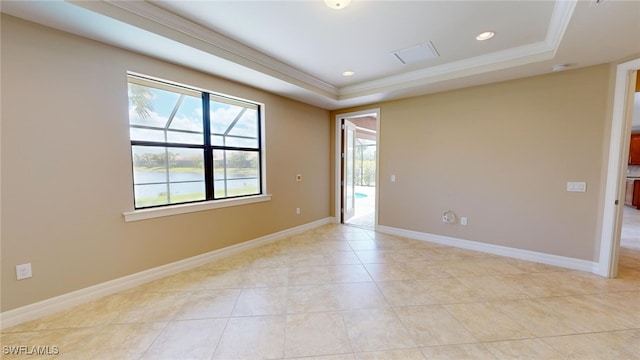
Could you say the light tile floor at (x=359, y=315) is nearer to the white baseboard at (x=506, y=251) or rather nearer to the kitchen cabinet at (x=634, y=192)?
the white baseboard at (x=506, y=251)

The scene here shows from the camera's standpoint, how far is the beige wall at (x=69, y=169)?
192cm

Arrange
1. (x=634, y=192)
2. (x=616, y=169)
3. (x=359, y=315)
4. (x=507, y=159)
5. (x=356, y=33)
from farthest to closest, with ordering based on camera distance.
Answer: (x=634, y=192), (x=507, y=159), (x=616, y=169), (x=356, y=33), (x=359, y=315)

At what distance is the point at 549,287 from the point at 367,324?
210cm

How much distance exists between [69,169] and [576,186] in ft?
17.8

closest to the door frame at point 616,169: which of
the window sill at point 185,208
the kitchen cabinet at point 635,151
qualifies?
the window sill at point 185,208

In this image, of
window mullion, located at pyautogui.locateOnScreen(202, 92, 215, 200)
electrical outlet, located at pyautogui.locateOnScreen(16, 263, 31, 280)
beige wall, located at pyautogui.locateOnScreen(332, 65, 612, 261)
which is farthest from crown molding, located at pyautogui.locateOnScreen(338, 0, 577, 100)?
electrical outlet, located at pyautogui.locateOnScreen(16, 263, 31, 280)

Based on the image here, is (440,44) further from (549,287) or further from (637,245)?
(637,245)

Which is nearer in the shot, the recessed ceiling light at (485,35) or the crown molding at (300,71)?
the crown molding at (300,71)

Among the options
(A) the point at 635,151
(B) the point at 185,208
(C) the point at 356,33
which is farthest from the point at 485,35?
(A) the point at 635,151

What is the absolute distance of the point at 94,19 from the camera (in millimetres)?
1925

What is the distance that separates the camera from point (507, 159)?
338cm

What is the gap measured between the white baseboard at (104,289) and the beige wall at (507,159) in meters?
2.98

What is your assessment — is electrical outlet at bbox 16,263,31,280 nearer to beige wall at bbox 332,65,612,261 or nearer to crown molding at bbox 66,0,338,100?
crown molding at bbox 66,0,338,100

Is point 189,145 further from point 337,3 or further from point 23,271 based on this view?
point 337,3
